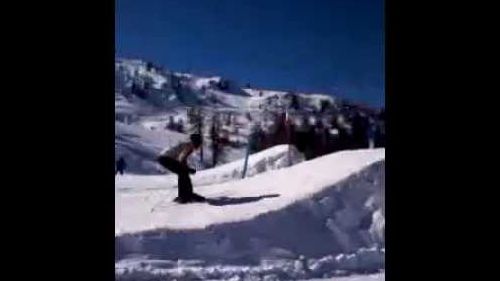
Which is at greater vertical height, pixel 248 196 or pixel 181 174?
pixel 181 174

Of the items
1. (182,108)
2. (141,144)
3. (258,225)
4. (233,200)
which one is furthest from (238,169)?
(141,144)

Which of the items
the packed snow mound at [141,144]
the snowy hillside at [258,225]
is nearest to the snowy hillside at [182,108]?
the packed snow mound at [141,144]

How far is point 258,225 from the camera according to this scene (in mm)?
3014

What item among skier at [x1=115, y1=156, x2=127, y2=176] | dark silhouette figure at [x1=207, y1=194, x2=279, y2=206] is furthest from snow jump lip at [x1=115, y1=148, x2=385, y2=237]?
skier at [x1=115, y1=156, x2=127, y2=176]

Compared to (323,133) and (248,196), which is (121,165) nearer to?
(248,196)

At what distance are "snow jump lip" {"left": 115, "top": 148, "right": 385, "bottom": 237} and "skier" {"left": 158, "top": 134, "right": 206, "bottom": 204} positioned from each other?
40 mm

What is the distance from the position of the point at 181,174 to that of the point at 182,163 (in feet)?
0.19

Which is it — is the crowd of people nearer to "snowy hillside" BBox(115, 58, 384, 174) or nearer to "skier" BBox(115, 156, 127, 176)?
"snowy hillside" BBox(115, 58, 384, 174)

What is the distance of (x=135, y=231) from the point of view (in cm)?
275

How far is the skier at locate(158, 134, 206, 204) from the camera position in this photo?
9.50 feet

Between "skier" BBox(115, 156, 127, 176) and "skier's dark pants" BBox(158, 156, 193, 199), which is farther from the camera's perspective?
"skier's dark pants" BBox(158, 156, 193, 199)
